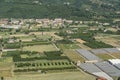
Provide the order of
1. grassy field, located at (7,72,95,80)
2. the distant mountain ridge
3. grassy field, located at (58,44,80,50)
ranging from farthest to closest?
1. the distant mountain ridge
2. grassy field, located at (58,44,80,50)
3. grassy field, located at (7,72,95,80)

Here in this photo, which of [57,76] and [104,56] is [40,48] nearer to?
[104,56]

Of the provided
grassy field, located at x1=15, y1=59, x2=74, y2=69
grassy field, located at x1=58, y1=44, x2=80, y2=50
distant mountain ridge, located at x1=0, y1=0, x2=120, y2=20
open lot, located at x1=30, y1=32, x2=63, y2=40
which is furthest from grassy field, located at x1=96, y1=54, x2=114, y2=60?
distant mountain ridge, located at x1=0, y1=0, x2=120, y2=20

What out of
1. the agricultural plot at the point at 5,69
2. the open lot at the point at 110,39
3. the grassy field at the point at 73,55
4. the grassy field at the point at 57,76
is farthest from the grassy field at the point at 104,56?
the agricultural plot at the point at 5,69

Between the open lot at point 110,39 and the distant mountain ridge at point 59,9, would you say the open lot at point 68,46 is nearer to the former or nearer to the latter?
the open lot at point 110,39

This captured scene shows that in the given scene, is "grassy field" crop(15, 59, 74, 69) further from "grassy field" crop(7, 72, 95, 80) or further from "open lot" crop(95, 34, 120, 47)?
"open lot" crop(95, 34, 120, 47)

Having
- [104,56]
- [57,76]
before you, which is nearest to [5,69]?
[57,76]

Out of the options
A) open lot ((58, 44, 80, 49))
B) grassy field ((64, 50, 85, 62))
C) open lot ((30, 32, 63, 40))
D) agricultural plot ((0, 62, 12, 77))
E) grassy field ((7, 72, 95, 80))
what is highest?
grassy field ((7, 72, 95, 80))

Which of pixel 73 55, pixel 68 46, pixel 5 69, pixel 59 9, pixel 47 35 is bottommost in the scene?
pixel 47 35
